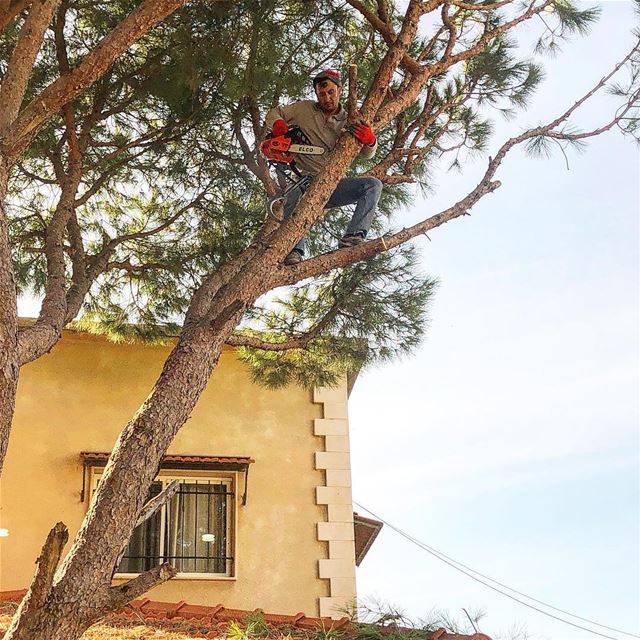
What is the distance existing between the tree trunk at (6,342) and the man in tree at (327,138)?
1352mm

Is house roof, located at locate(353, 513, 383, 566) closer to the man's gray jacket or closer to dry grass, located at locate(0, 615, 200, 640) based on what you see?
dry grass, located at locate(0, 615, 200, 640)

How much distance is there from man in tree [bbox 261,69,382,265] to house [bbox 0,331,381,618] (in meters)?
3.68

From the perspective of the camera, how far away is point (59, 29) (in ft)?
17.9

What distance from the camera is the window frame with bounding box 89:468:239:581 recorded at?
7586 mm

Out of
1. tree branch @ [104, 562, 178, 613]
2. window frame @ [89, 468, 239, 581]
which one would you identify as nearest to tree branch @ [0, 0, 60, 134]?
tree branch @ [104, 562, 178, 613]

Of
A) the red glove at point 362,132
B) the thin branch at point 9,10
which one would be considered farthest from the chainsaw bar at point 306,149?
the thin branch at point 9,10

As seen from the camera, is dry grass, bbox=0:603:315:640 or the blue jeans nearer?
the blue jeans

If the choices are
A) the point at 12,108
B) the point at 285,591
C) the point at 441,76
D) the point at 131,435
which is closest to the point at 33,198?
the point at 12,108

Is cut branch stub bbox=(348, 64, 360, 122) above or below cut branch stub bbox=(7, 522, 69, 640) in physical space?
above

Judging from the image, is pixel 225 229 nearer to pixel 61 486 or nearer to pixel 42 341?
pixel 42 341

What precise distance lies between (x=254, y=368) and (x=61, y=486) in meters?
1.90

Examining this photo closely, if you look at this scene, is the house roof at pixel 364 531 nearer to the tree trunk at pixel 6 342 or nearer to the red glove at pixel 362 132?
the red glove at pixel 362 132

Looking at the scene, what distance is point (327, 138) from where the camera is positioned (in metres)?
4.71

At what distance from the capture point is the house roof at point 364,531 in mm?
9008
